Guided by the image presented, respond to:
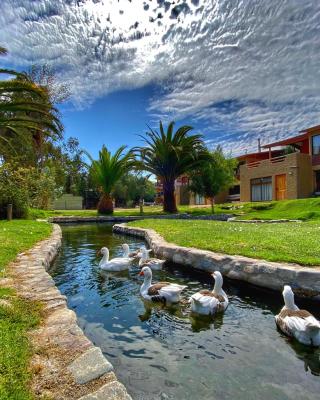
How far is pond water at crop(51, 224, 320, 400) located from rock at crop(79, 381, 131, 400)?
705 millimetres

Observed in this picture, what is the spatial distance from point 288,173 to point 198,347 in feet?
106

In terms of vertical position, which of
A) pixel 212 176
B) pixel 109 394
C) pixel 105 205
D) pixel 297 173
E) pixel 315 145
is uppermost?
pixel 315 145

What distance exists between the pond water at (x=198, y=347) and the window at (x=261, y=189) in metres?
32.3

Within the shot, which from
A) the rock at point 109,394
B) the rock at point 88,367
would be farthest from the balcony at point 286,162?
the rock at point 109,394

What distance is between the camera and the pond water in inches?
140

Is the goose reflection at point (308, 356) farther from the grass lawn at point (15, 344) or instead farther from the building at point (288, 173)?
the building at point (288, 173)

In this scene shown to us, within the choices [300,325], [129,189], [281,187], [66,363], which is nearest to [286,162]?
[281,187]

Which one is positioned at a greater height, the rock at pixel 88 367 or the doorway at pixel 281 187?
the doorway at pixel 281 187

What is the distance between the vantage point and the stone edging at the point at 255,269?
615cm

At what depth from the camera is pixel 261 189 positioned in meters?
39.0

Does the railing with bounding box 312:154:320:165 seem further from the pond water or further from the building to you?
the pond water

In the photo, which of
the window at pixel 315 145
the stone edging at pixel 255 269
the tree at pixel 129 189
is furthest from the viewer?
the tree at pixel 129 189

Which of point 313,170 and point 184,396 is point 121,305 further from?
point 313,170

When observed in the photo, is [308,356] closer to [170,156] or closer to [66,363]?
[66,363]
